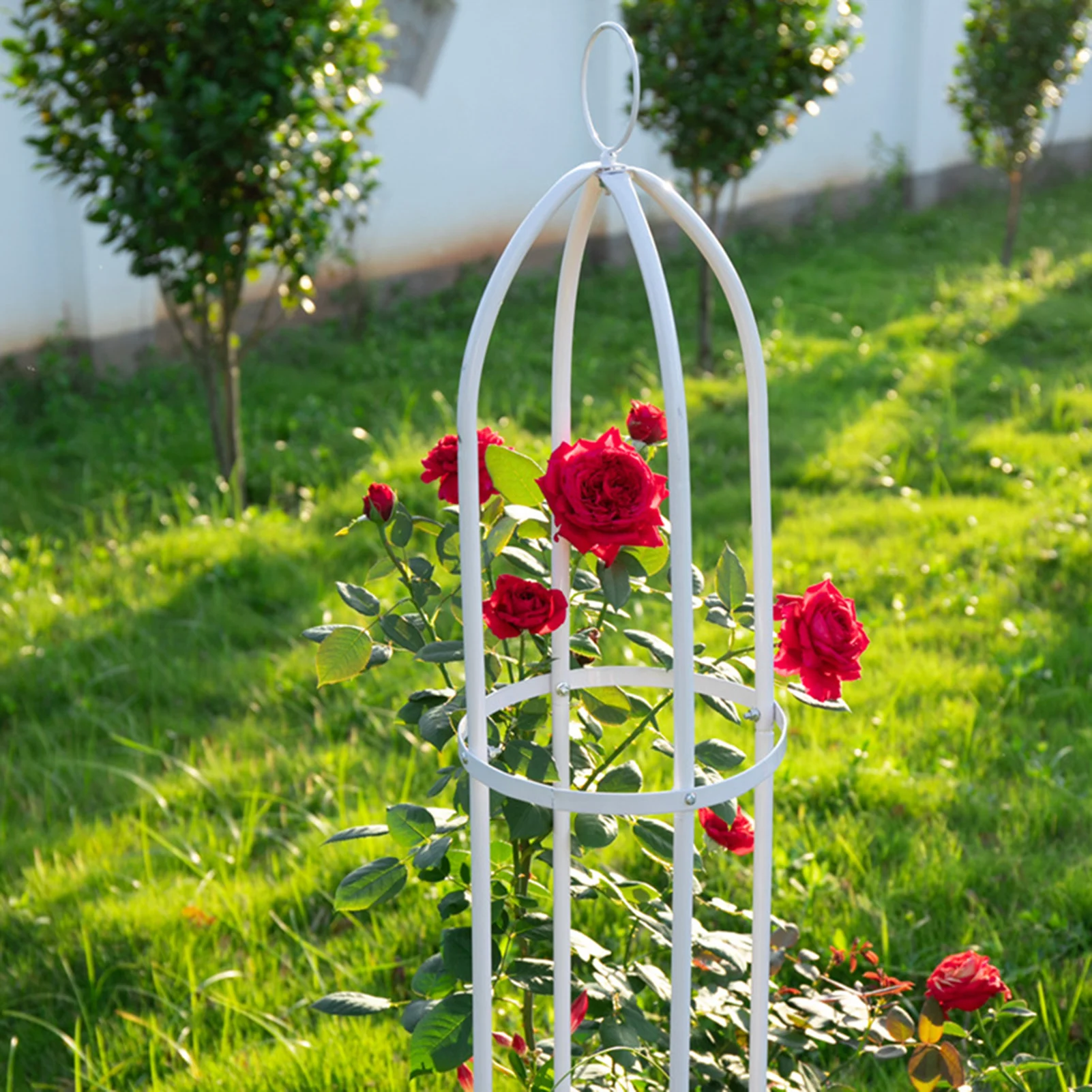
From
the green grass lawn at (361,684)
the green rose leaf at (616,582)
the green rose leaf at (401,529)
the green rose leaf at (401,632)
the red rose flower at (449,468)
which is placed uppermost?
the red rose flower at (449,468)

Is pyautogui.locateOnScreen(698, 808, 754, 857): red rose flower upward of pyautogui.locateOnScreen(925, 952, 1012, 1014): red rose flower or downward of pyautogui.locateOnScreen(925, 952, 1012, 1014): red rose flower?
upward

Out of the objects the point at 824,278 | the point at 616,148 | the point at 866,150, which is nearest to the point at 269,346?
the point at 824,278

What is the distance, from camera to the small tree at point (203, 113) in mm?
3908

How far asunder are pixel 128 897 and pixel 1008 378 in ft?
15.6

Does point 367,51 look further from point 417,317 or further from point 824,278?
point 824,278

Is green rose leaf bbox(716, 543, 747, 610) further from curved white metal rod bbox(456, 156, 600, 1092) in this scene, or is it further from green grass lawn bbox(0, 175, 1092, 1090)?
green grass lawn bbox(0, 175, 1092, 1090)

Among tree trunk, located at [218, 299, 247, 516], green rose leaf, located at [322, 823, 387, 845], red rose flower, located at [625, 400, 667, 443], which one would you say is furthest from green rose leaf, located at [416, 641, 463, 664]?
tree trunk, located at [218, 299, 247, 516]

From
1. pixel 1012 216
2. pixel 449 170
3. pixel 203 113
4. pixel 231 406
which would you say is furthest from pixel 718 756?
pixel 1012 216

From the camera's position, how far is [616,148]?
1224 millimetres

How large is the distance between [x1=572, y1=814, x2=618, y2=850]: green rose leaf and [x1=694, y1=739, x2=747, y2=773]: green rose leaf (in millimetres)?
130

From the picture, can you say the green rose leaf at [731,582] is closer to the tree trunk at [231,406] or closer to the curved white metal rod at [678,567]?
the curved white metal rod at [678,567]

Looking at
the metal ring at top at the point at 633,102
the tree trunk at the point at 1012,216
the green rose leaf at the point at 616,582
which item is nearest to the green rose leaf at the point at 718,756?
the green rose leaf at the point at 616,582

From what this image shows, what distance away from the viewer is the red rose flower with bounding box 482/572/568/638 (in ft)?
4.27

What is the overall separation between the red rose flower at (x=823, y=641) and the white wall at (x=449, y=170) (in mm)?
5402
